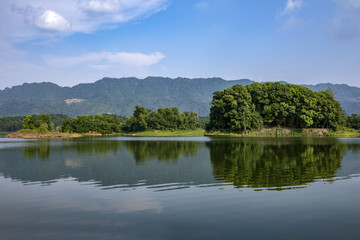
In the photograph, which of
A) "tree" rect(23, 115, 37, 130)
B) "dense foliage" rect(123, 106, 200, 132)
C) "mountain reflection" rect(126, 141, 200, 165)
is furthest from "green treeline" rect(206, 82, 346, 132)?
"tree" rect(23, 115, 37, 130)

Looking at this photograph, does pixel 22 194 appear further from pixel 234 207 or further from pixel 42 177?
pixel 234 207

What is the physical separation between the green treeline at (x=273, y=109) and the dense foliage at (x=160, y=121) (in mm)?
36514

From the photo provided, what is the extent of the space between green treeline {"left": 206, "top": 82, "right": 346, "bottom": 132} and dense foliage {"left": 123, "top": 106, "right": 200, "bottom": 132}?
36514 mm

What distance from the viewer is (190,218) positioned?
398 inches

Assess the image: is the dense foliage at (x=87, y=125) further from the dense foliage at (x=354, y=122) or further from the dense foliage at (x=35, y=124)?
the dense foliage at (x=354, y=122)

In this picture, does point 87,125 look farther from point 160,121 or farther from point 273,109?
point 273,109

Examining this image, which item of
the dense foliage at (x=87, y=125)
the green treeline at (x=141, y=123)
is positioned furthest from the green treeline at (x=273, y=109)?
the dense foliage at (x=87, y=125)

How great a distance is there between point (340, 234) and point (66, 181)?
1546cm

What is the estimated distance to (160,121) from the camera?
125000 mm

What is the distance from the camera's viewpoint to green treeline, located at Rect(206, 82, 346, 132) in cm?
8476

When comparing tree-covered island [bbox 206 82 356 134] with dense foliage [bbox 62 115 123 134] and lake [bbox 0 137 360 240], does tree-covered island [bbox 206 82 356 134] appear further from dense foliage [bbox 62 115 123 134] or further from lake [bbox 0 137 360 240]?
lake [bbox 0 137 360 240]

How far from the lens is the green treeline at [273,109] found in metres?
84.8

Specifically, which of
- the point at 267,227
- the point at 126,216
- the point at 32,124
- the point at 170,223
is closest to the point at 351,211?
the point at 267,227

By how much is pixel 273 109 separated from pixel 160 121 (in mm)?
55093
